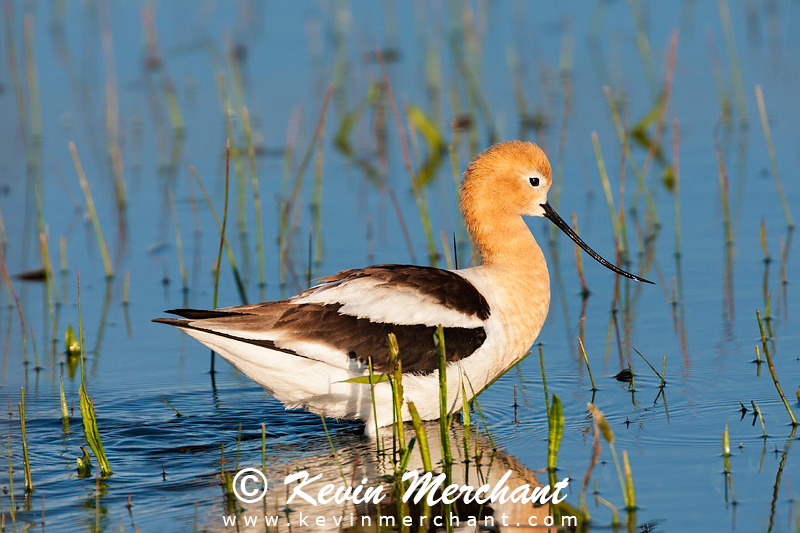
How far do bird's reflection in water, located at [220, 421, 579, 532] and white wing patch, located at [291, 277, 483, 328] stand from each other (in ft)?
2.11

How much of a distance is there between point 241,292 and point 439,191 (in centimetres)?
277

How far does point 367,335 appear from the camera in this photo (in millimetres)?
5559

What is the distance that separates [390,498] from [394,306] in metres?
1.14

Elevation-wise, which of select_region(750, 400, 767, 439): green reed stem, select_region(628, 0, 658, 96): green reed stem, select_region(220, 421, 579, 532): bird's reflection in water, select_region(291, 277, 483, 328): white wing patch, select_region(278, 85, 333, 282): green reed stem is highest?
select_region(628, 0, 658, 96): green reed stem

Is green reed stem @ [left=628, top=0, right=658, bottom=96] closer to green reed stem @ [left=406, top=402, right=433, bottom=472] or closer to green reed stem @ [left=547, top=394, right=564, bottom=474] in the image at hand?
green reed stem @ [left=547, top=394, right=564, bottom=474]

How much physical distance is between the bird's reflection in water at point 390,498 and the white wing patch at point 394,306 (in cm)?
64

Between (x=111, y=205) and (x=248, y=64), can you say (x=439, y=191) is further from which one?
(x=248, y=64)

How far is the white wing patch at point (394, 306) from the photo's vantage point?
18.3 ft

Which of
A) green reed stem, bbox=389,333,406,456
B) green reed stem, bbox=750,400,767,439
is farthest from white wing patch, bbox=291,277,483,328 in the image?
green reed stem, bbox=750,400,767,439

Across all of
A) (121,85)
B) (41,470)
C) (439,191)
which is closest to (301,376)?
(41,470)

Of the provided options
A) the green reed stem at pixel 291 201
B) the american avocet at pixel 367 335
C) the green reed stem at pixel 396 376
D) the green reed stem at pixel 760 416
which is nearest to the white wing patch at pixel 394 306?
the american avocet at pixel 367 335

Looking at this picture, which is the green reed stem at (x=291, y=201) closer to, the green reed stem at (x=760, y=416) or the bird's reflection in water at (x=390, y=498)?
the bird's reflection in water at (x=390, y=498)

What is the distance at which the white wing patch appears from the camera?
5.58 m

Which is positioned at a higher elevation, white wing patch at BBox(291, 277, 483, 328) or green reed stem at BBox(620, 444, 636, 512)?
white wing patch at BBox(291, 277, 483, 328)
